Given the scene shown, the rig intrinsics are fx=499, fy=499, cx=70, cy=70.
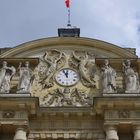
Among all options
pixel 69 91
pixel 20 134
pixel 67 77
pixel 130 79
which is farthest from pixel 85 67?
pixel 20 134

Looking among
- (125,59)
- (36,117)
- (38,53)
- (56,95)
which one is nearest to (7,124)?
(36,117)

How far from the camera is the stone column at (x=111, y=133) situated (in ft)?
49.2

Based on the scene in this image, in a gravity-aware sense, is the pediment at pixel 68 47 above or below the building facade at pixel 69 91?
above

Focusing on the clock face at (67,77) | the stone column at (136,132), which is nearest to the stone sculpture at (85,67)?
the clock face at (67,77)

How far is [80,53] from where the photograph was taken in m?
17.6

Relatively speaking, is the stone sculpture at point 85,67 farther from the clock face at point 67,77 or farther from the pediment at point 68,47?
the pediment at point 68,47

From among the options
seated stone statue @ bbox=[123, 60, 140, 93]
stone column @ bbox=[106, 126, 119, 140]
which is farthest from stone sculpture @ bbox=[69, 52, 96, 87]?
stone column @ bbox=[106, 126, 119, 140]

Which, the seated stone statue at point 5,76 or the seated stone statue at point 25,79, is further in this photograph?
the seated stone statue at point 5,76

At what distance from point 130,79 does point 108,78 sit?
723 millimetres

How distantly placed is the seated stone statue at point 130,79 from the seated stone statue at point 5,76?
3.79 meters

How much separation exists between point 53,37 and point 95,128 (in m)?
3.77

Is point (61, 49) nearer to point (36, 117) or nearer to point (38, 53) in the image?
point (38, 53)

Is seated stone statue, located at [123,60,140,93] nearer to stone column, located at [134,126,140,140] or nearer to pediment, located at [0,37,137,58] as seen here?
pediment, located at [0,37,137,58]

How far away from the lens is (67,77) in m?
17.0
